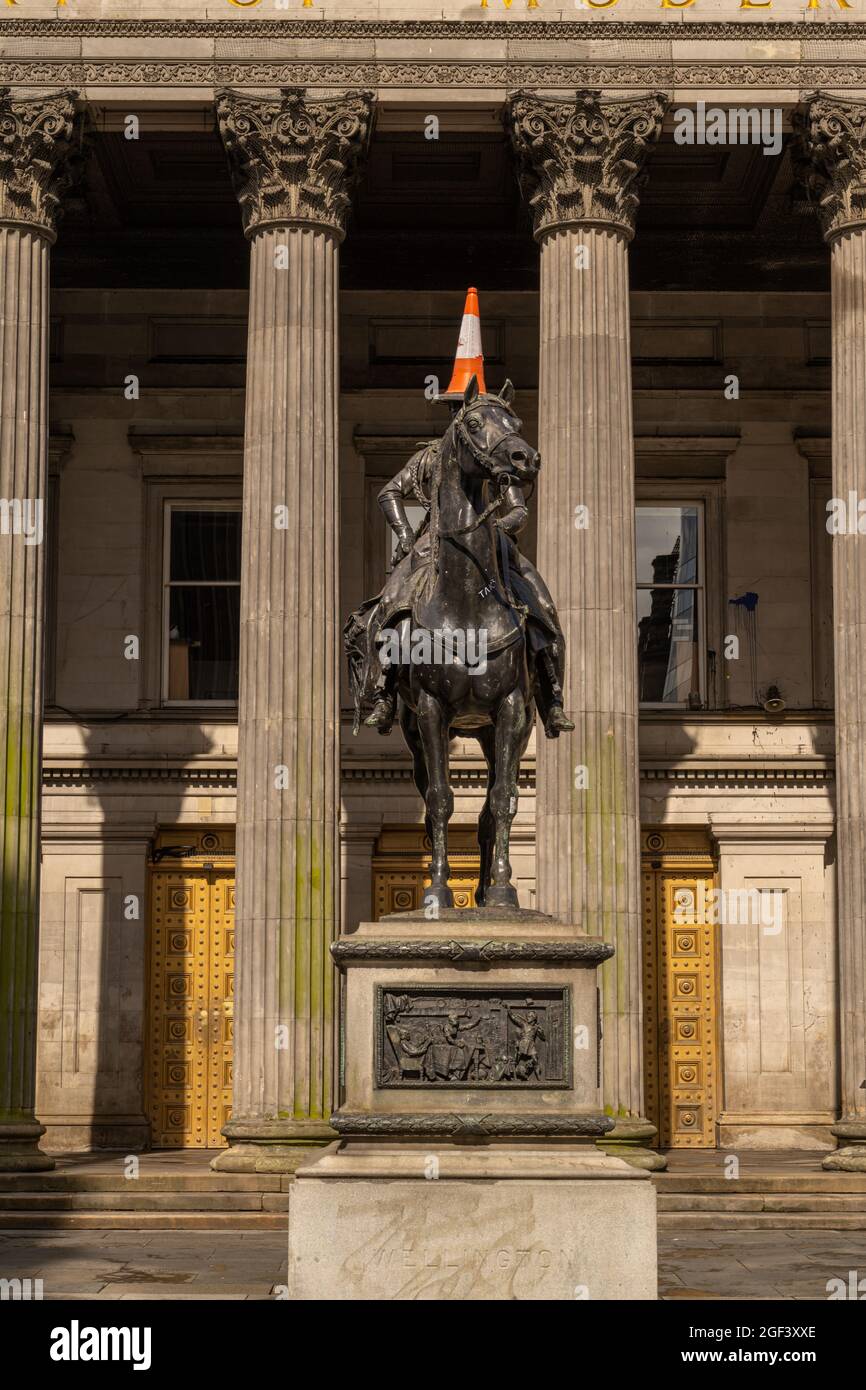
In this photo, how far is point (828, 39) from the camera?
28.5 meters

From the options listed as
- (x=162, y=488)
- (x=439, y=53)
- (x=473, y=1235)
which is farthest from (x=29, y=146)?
(x=473, y=1235)

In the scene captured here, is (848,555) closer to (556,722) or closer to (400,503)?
(556,722)

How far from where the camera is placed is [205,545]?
1355 inches

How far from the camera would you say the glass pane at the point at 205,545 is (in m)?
34.3

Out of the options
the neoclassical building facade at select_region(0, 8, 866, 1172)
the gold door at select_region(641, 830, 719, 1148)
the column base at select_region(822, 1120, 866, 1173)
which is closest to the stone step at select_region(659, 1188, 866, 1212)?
the column base at select_region(822, 1120, 866, 1173)

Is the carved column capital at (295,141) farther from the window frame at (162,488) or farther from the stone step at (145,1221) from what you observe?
the stone step at (145,1221)

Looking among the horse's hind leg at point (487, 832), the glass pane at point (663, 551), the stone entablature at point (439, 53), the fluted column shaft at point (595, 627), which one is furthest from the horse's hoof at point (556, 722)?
the glass pane at point (663, 551)

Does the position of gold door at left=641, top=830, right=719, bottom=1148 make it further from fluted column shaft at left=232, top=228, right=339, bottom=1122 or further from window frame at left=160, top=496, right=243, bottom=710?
fluted column shaft at left=232, top=228, right=339, bottom=1122

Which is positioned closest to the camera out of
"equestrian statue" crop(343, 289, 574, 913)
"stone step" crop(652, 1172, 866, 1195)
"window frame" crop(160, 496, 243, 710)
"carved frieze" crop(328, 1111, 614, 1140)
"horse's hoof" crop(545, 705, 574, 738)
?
"carved frieze" crop(328, 1111, 614, 1140)

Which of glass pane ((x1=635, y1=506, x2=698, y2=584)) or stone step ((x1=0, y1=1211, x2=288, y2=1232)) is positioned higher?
glass pane ((x1=635, y1=506, x2=698, y2=584))

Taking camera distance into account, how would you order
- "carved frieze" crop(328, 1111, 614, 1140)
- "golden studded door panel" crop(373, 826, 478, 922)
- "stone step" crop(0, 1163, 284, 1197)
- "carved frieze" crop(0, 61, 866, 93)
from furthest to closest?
"golden studded door panel" crop(373, 826, 478, 922) → "carved frieze" crop(0, 61, 866, 93) → "stone step" crop(0, 1163, 284, 1197) → "carved frieze" crop(328, 1111, 614, 1140)

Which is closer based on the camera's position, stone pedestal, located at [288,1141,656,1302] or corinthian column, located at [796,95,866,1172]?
stone pedestal, located at [288,1141,656,1302]

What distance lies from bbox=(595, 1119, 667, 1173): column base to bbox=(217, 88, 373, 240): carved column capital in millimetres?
11378

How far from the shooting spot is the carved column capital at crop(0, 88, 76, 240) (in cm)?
2820
